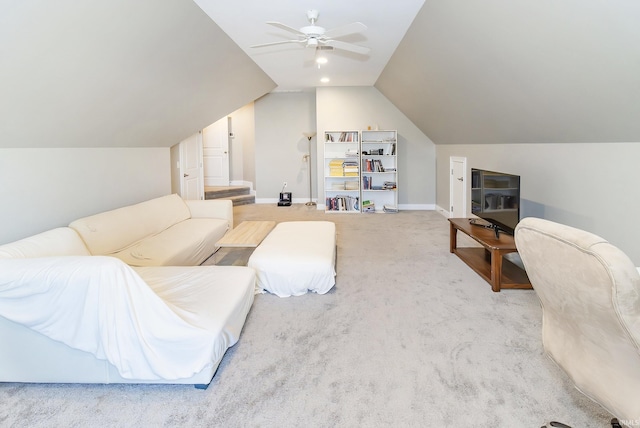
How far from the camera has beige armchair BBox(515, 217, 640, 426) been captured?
101 cm

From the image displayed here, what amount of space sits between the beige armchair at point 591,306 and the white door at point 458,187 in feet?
14.5

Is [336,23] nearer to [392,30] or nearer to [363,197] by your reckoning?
[392,30]

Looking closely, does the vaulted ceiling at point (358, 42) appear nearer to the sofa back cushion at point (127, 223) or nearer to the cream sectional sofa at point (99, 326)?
the sofa back cushion at point (127, 223)

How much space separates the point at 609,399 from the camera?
1.18 meters

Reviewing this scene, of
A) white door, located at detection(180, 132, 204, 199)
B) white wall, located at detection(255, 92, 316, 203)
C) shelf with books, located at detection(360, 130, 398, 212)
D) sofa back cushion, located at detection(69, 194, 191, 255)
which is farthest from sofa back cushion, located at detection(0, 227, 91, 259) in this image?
white wall, located at detection(255, 92, 316, 203)

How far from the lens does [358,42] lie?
4.32m

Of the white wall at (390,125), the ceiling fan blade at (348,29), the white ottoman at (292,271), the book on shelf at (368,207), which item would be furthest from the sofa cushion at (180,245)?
the white wall at (390,125)

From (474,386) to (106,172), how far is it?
3.84 m

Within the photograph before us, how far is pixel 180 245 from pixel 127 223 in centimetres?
58

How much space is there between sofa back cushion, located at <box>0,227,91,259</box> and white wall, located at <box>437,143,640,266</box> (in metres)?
3.82

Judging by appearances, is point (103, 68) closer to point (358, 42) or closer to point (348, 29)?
point (348, 29)

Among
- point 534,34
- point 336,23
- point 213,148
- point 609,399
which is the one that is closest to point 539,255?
point 609,399

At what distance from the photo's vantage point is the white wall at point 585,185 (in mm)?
2438

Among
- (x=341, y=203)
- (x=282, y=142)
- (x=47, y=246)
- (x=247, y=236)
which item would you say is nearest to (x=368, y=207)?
(x=341, y=203)
